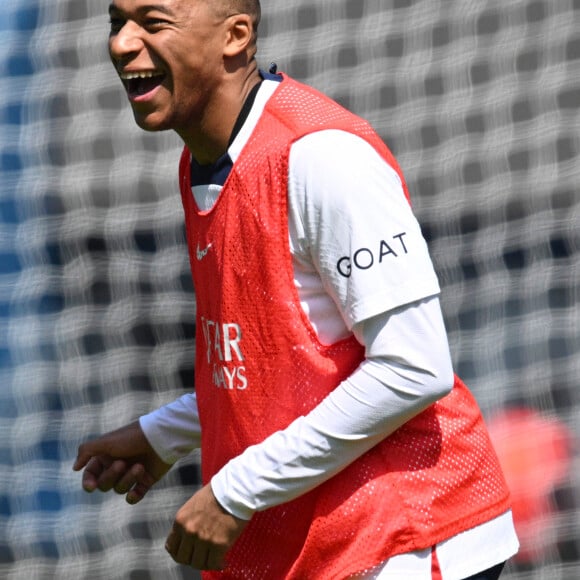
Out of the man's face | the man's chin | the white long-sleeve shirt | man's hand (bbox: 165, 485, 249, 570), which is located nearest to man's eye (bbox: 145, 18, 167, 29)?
the man's face

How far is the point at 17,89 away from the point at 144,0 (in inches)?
105

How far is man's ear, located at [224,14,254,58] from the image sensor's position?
180 cm

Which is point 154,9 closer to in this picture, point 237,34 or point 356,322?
point 237,34

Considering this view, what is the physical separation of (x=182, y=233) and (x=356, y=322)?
2657 mm

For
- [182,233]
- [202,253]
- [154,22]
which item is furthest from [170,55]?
[182,233]

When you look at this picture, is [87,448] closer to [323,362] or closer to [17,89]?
[323,362]

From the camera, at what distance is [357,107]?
13.8 ft

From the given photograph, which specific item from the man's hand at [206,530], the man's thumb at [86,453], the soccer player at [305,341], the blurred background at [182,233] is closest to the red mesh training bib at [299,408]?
the soccer player at [305,341]

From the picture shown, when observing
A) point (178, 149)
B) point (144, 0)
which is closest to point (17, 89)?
point (178, 149)

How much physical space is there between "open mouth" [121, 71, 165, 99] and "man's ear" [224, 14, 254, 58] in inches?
4.2

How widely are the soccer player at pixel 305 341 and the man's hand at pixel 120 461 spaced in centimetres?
27

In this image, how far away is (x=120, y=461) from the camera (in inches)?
82.6

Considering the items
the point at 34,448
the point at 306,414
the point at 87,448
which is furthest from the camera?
the point at 34,448

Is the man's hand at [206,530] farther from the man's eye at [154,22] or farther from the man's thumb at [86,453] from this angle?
the man's eye at [154,22]
